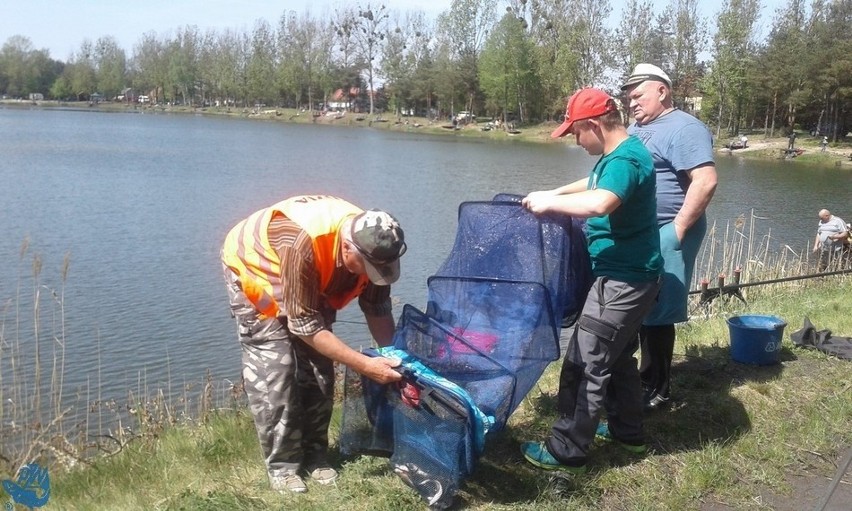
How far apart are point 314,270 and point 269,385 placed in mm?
614

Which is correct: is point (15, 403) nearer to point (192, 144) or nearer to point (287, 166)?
point (287, 166)

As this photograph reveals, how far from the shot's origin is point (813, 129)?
58.5 metres

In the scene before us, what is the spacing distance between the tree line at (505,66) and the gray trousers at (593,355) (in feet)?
169

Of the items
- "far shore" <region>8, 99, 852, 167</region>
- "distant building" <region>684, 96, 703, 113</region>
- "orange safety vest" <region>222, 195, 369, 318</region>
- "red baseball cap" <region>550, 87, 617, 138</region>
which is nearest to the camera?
"orange safety vest" <region>222, 195, 369, 318</region>

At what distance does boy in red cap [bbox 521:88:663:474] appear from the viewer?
3527 millimetres

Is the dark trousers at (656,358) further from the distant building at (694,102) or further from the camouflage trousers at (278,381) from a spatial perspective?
the distant building at (694,102)

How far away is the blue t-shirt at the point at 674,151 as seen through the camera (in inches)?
167

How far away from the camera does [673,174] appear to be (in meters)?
4.40

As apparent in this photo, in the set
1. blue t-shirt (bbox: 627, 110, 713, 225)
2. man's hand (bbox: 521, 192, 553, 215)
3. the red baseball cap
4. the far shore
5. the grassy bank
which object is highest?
the red baseball cap

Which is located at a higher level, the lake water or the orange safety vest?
the orange safety vest

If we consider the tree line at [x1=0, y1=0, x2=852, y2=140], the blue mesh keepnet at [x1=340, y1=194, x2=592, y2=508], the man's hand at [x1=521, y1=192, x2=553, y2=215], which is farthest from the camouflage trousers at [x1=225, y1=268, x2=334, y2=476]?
the tree line at [x1=0, y1=0, x2=852, y2=140]

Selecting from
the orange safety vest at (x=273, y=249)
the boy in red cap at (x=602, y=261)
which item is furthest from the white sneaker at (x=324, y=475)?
the boy in red cap at (x=602, y=261)

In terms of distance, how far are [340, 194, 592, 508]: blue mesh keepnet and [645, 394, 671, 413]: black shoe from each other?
91cm

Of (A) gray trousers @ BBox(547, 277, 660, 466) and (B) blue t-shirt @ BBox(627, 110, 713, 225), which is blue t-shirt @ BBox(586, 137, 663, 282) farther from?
(B) blue t-shirt @ BBox(627, 110, 713, 225)
